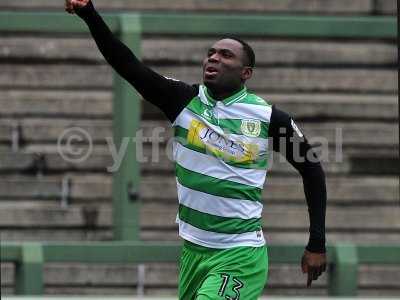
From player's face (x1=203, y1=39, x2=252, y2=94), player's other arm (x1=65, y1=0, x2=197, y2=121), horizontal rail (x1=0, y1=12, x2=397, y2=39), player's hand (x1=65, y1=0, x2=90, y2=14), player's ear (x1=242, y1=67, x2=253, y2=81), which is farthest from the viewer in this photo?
horizontal rail (x1=0, y1=12, x2=397, y2=39)

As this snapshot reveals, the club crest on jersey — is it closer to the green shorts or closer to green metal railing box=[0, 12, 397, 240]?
the green shorts

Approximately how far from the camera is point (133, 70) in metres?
6.23

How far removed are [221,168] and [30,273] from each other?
393 cm

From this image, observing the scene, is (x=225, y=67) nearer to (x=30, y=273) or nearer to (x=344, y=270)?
(x=30, y=273)

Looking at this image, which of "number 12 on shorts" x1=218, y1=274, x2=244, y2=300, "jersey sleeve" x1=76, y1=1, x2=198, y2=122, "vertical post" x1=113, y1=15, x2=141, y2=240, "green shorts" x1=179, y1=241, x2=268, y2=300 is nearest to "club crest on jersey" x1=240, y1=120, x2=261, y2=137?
"jersey sleeve" x1=76, y1=1, x2=198, y2=122

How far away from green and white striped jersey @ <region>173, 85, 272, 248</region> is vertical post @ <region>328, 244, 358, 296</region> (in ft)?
12.8

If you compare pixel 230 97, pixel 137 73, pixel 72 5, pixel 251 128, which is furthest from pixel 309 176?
pixel 72 5

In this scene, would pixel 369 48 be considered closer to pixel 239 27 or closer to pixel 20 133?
pixel 239 27

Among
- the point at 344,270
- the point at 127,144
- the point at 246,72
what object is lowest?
the point at 344,270

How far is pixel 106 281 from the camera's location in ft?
36.9

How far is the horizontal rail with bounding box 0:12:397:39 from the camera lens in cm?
1036

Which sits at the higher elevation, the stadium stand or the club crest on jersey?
the club crest on jersey

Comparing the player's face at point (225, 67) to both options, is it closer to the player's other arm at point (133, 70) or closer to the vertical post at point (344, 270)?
the player's other arm at point (133, 70)

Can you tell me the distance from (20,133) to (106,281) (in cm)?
155
